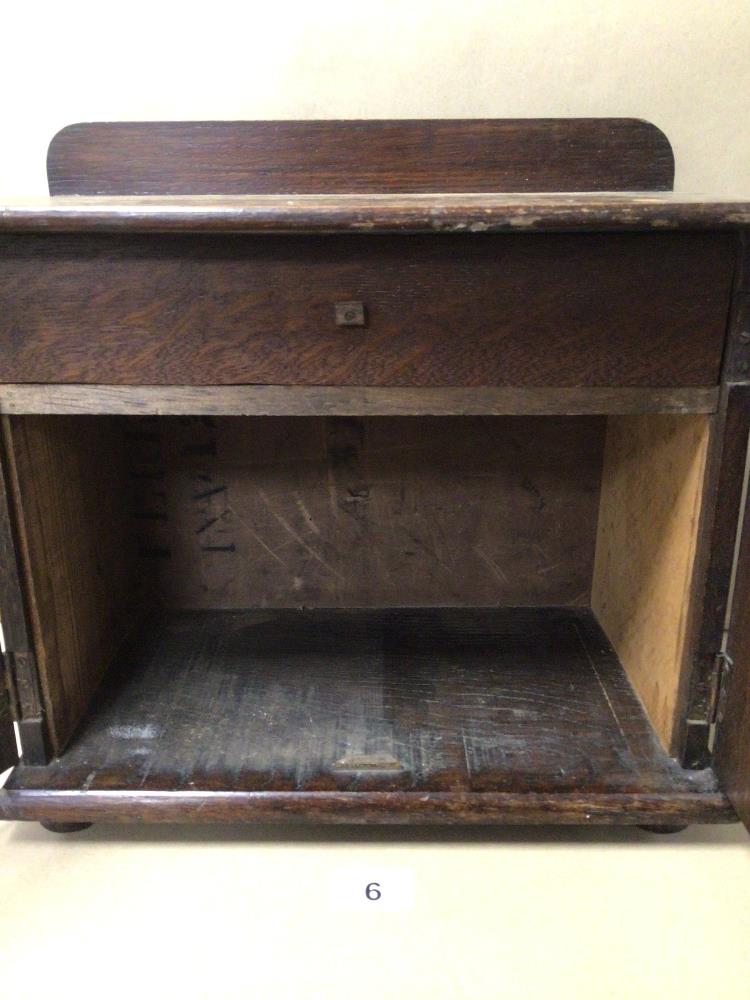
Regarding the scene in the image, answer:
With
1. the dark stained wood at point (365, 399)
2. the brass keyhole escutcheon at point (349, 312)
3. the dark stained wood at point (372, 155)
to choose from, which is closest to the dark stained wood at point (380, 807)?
the dark stained wood at point (365, 399)

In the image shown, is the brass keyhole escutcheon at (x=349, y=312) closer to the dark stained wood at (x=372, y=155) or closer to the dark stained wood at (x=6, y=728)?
the dark stained wood at (x=372, y=155)

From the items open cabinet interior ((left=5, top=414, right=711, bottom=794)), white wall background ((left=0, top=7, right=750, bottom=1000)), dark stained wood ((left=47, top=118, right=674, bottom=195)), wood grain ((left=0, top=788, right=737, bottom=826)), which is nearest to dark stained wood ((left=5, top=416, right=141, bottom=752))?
open cabinet interior ((left=5, top=414, right=711, bottom=794))

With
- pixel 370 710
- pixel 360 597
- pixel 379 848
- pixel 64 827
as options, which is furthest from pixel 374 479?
pixel 64 827

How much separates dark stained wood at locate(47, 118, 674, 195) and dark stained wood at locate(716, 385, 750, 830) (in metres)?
0.55

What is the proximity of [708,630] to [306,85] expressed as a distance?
110cm

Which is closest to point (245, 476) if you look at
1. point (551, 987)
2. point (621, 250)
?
point (621, 250)

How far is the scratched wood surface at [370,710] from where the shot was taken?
3.63 feet

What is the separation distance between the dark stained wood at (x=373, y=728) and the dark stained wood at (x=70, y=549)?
63 mm

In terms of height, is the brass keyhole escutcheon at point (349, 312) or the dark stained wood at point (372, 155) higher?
the dark stained wood at point (372, 155)

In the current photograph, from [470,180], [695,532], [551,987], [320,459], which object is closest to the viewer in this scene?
[551,987]

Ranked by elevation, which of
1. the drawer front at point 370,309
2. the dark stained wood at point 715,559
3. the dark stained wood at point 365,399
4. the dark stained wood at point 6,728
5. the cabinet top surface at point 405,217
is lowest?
the dark stained wood at point 6,728

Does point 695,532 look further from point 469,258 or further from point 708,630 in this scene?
point 469,258

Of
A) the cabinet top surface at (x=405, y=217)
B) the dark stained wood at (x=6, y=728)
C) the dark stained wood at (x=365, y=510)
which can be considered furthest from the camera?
the dark stained wood at (x=365, y=510)

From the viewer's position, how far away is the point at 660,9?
135 centimetres
